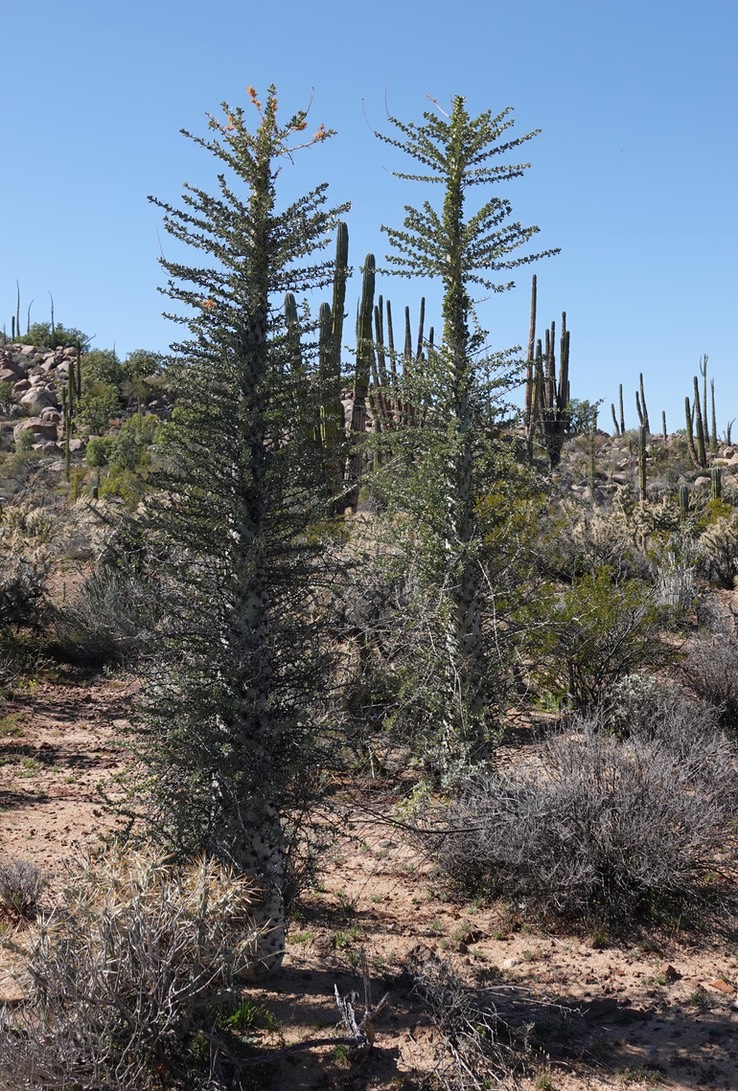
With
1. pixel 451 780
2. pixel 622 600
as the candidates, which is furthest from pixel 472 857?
pixel 622 600

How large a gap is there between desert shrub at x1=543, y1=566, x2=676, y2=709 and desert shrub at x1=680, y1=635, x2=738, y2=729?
66 cm

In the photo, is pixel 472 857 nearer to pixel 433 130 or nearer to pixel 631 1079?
pixel 631 1079

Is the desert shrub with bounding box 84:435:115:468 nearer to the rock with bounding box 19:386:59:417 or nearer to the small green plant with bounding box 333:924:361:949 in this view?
the rock with bounding box 19:386:59:417

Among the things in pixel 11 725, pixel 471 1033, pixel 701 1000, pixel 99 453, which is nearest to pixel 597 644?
pixel 701 1000

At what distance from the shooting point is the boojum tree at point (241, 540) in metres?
5.29

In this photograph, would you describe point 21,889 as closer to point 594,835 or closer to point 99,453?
point 594,835

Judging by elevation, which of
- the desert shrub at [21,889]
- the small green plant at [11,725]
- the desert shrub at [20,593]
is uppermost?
the desert shrub at [20,593]

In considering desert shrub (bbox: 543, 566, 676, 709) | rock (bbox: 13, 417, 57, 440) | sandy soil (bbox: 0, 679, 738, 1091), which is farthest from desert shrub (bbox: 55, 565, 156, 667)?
rock (bbox: 13, 417, 57, 440)

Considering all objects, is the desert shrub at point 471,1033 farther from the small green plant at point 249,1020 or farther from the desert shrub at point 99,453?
the desert shrub at point 99,453

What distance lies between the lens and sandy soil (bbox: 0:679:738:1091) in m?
4.71

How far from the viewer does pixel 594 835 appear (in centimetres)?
626

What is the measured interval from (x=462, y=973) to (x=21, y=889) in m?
2.92

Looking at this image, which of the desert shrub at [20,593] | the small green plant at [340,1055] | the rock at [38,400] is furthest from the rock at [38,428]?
the small green plant at [340,1055]

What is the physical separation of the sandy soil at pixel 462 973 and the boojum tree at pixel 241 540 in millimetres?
522
